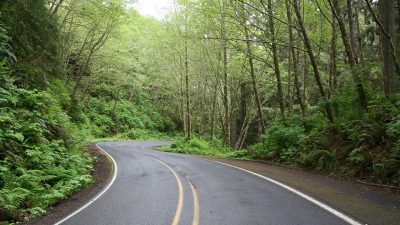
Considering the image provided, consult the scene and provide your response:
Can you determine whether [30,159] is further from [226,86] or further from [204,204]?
[226,86]

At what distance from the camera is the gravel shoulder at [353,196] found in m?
7.28

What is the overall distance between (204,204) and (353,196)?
3.65 m

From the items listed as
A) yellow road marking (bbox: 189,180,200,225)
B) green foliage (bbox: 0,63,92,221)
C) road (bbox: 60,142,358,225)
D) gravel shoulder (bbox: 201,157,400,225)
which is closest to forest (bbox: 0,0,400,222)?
green foliage (bbox: 0,63,92,221)

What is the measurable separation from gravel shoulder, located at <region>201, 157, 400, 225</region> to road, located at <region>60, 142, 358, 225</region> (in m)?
0.38

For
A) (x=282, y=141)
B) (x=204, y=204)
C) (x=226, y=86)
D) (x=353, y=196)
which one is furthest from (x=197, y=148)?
(x=353, y=196)

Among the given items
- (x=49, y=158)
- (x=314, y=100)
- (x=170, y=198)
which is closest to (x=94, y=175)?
(x=49, y=158)

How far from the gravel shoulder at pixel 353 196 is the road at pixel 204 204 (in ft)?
1.25

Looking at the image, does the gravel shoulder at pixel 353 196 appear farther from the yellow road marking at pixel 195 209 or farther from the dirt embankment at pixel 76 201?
the dirt embankment at pixel 76 201

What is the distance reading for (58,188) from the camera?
12.2m

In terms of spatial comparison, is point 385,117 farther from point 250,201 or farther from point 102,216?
point 102,216

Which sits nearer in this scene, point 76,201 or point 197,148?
point 76,201

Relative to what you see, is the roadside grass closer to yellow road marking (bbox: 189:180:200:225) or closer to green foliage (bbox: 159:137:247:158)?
green foliage (bbox: 159:137:247:158)

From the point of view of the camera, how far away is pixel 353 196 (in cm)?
905

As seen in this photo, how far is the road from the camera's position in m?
7.83
